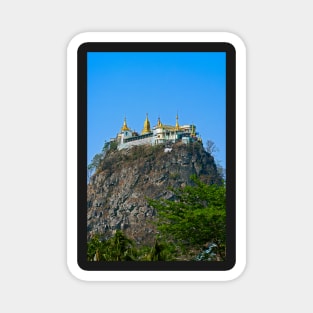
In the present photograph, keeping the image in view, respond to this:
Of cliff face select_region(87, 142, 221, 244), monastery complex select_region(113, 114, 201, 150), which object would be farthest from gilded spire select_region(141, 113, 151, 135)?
cliff face select_region(87, 142, 221, 244)

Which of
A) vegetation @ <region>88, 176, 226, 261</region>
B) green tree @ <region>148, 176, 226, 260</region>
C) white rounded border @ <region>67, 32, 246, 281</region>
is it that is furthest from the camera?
green tree @ <region>148, 176, 226, 260</region>

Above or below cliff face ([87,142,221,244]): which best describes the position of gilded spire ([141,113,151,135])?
above

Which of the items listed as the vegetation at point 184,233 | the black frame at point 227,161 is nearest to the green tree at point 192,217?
the vegetation at point 184,233

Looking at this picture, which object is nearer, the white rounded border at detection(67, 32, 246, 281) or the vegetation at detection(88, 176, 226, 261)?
the white rounded border at detection(67, 32, 246, 281)

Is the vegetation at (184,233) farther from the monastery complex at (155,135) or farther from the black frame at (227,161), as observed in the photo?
the monastery complex at (155,135)

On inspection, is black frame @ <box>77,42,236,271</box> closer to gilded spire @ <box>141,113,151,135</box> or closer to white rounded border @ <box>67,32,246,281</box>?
white rounded border @ <box>67,32,246,281</box>
